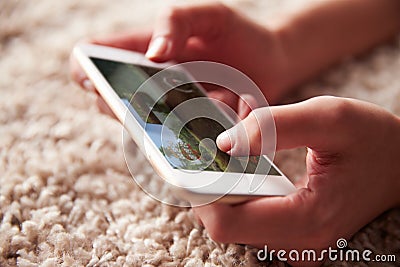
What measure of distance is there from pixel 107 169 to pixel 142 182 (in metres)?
0.04

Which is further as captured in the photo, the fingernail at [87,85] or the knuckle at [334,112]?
the fingernail at [87,85]

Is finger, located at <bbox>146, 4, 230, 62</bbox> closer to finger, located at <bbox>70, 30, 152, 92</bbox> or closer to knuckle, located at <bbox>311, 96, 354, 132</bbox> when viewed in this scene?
finger, located at <bbox>70, 30, 152, 92</bbox>

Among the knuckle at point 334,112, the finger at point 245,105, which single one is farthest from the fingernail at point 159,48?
the knuckle at point 334,112

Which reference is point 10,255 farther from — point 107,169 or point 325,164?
point 325,164

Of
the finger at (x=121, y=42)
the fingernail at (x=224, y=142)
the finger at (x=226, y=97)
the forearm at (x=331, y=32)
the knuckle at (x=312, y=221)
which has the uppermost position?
the fingernail at (x=224, y=142)

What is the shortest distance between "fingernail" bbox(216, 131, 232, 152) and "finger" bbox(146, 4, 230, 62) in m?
0.19

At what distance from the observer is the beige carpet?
452 millimetres

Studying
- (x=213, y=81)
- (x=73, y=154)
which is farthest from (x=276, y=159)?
(x=73, y=154)

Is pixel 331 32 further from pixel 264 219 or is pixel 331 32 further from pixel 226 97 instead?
pixel 264 219

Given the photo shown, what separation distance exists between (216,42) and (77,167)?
0.76 ft

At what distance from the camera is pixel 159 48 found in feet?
1.86

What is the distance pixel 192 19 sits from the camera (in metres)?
0.60

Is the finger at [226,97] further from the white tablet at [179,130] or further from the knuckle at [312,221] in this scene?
the knuckle at [312,221]

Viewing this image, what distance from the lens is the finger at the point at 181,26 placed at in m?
0.57
